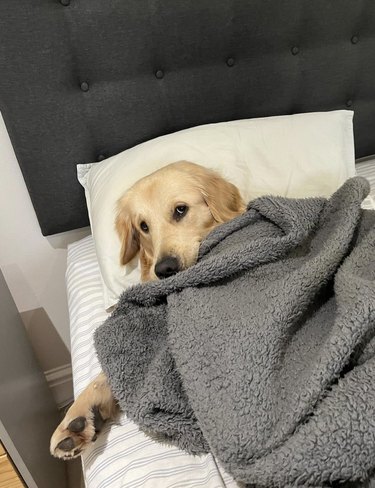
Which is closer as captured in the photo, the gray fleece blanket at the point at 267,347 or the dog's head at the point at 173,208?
the gray fleece blanket at the point at 267,347

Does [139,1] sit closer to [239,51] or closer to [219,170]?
[239,51]

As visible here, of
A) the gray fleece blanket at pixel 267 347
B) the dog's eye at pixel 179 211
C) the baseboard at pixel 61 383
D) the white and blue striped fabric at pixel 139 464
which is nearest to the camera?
the gray fleece blanket at pixel 267 347

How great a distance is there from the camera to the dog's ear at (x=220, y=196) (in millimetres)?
968

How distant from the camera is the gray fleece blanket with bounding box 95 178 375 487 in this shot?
0.46m

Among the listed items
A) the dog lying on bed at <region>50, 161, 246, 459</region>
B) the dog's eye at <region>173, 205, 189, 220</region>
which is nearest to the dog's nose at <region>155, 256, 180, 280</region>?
the dog lying on bed at <region>50, 161, 246, 459</region>

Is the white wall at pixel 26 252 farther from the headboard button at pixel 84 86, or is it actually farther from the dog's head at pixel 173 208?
the dog's head at pixel 173 208

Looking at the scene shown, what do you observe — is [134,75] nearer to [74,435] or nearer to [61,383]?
[74,435]

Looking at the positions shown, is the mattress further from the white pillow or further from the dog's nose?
the white pillow

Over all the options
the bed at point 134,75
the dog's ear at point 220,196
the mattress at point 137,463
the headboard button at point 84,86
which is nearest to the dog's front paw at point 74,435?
the mattress at point 137,463

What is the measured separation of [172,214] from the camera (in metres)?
0.98

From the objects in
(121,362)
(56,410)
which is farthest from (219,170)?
(56,410)

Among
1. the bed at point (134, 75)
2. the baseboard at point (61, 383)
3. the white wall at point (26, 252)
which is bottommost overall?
the baseboard at point (61, 383)

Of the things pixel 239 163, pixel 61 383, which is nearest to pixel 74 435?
pixel 239 163

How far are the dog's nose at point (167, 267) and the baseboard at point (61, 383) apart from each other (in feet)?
3.10
